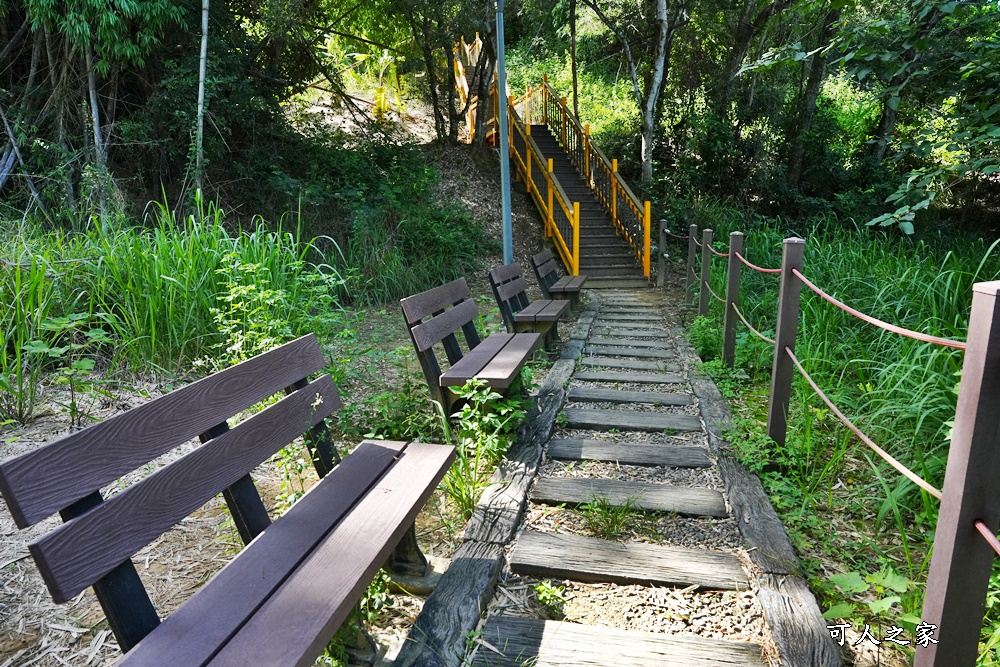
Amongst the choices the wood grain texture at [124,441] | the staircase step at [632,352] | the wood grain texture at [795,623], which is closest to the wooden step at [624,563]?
the wood grain texture at [795,623]

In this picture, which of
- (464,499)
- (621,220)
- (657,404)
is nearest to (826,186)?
(621,220)

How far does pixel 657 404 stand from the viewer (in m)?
4.23

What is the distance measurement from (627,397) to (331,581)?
3.09 m

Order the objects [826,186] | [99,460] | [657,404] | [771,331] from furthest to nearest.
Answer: [826,186] → [771,331] → [657,404] → [99,460]

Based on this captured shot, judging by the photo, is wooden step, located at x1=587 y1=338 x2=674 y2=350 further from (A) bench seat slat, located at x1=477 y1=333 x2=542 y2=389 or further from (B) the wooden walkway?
(A) bench seat slat, located at x1=477 y1=333 x2=542 y2=389

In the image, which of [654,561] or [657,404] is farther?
[657,404]

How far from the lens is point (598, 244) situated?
475 inches

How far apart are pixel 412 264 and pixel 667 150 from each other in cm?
849

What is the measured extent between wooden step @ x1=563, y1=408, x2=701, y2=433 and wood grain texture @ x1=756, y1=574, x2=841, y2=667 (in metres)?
1.59

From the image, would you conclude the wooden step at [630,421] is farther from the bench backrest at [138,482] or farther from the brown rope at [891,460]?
the bench backrest at [138,482]

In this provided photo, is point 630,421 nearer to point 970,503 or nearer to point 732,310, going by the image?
point 732,310

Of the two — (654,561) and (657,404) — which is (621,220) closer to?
(657,404)

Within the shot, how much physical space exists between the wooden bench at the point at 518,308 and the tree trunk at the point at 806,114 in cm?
1082

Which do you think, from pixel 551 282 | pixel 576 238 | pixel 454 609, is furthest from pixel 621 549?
pixel 576 238
